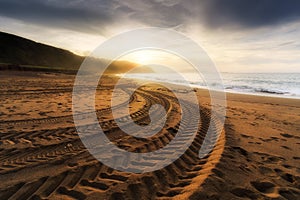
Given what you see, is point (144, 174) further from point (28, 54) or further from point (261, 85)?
point (28, 54)

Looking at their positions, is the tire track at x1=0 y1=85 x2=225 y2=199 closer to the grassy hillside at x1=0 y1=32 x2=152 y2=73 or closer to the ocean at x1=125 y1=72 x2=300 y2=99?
the ocean at x1=125 y1=72 x2=300 y2=99

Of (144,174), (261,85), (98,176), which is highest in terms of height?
(261,85)

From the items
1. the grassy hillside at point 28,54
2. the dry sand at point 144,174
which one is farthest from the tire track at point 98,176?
the grassy hillside at point 28,54

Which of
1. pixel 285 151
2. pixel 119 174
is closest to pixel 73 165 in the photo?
pixel 119 174

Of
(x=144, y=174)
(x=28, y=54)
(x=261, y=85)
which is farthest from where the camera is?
(x=28, y=54)

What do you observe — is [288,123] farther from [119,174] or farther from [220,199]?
[119,174]

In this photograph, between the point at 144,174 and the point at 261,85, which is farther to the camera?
the point at 261,85

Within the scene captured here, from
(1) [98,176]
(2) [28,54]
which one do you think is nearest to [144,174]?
(1) [98,176]

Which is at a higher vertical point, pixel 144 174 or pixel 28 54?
pixel 28 54

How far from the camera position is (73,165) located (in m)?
3.40

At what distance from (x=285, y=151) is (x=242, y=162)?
5.21 feet

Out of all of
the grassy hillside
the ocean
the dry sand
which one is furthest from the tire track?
the grassy hillside

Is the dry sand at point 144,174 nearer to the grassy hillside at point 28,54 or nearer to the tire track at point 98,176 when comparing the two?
the tire track at point 98,176

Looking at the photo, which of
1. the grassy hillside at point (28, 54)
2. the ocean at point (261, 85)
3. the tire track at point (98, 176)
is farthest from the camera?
the grassy hillside at point (28, 54)
